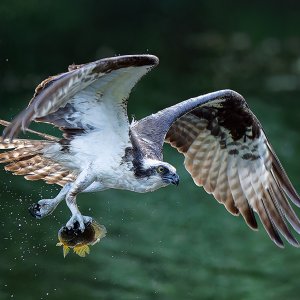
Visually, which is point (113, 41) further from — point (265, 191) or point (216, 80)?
point (265, 191)

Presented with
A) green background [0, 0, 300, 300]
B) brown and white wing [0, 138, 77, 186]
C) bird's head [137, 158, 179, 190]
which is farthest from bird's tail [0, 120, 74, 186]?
green background [0, 0, 300, 300]

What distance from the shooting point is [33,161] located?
33.4 ft

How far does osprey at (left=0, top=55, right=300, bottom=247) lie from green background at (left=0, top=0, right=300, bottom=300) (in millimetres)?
1649

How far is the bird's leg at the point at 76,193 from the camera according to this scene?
375 inches

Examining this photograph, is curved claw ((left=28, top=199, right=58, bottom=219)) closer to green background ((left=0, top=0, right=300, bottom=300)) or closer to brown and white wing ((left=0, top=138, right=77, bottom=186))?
brown and white wing ((left=0, top=138, right=77, bottom=186))

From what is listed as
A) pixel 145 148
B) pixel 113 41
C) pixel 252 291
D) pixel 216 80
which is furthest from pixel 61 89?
pixel 113 41

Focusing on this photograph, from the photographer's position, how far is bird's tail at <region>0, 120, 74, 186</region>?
10.0 m

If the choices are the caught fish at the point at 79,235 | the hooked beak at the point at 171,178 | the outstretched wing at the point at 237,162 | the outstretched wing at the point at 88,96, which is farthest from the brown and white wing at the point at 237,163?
the caught fish at the point at 79,235

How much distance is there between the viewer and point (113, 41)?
22625mm

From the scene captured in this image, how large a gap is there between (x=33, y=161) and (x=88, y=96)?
42.8 inches

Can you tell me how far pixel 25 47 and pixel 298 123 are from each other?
5354 mm

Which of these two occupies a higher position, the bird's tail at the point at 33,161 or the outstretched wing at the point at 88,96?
the outstretched wing at the point at 88,96

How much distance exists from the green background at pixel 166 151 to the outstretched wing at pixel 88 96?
8.78ft

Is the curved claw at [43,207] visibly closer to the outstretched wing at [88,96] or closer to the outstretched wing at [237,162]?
the outstretched wing at [88,96]
